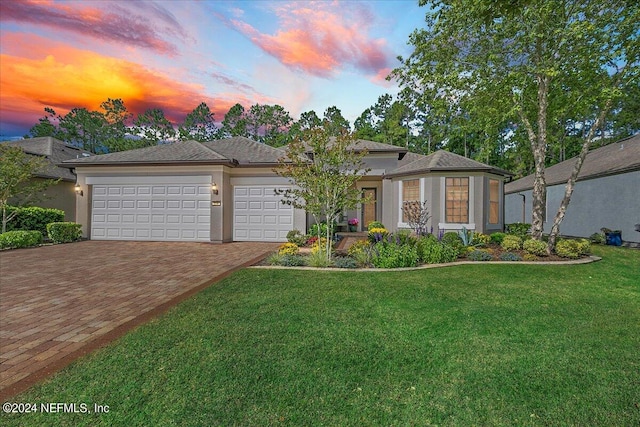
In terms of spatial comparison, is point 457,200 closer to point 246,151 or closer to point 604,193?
point 604,193

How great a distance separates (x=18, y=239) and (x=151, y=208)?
4485 millimetres

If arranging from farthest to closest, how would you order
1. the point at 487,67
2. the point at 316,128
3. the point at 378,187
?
the point at 378,187, the point at 487,67, the point at 316,128

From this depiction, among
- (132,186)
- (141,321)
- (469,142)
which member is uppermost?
(469,142)

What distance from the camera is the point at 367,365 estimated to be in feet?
9.61

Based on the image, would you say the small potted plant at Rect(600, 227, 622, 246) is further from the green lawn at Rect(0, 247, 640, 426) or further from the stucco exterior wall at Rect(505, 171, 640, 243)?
the green lawn at Rect(0, 247, 640, 426)

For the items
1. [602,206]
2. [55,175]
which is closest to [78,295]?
[55,175]

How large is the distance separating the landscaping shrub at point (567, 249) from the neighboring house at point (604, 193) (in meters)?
5.65

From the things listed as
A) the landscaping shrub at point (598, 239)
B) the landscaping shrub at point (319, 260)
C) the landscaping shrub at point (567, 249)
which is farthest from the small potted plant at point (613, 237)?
the landscaping shrub at point (319, 260)

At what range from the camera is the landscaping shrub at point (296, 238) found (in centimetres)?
1229

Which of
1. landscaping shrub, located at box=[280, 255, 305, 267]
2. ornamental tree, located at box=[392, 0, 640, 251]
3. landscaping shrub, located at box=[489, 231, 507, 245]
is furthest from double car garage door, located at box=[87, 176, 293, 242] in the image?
landscaping shrub, located at box=[489, 231, 507, 245]

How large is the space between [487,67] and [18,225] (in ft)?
68.0

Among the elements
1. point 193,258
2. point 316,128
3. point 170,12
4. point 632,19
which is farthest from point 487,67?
point 193,258

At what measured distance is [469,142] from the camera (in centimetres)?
3619

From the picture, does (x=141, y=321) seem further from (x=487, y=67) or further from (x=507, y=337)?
(x=487, y=67)
